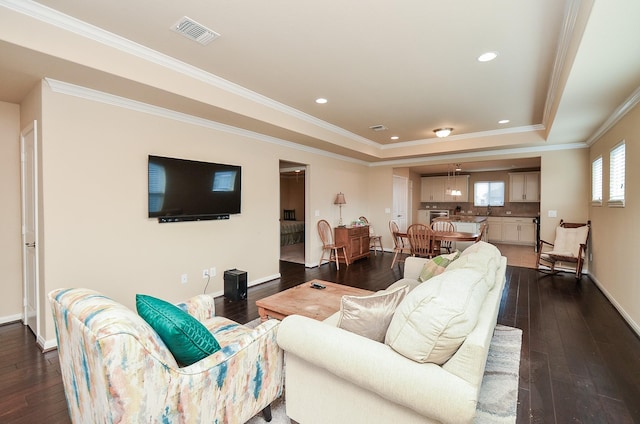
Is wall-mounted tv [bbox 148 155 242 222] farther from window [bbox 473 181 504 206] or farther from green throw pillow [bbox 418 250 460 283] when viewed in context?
window [bbox 473 181 504 206]

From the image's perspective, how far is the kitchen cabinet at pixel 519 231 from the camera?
8.66m

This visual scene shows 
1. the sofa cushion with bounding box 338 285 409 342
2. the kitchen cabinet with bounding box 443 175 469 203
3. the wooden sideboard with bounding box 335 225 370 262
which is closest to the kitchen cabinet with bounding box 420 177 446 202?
the kitchen cabinet with bounding box 443 175 469 203

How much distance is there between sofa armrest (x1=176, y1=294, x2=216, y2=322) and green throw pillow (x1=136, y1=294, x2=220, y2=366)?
2.26 ft

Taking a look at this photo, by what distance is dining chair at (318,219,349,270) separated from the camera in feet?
19.6

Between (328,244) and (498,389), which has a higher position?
(328,244)

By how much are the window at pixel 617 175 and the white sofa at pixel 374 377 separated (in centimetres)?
315

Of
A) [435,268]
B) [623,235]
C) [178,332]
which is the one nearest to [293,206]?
[435,268]

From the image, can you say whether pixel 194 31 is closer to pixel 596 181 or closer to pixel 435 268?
pixel 435 268

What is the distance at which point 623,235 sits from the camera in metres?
3.44

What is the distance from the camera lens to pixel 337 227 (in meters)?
6.38

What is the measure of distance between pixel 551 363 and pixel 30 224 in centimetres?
501

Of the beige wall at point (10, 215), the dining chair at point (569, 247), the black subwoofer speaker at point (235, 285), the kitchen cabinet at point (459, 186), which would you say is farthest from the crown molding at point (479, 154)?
the beige wall at point (10, 215)

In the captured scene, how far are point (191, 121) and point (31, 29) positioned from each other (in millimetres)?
1708

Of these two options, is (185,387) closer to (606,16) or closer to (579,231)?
(606,16)
